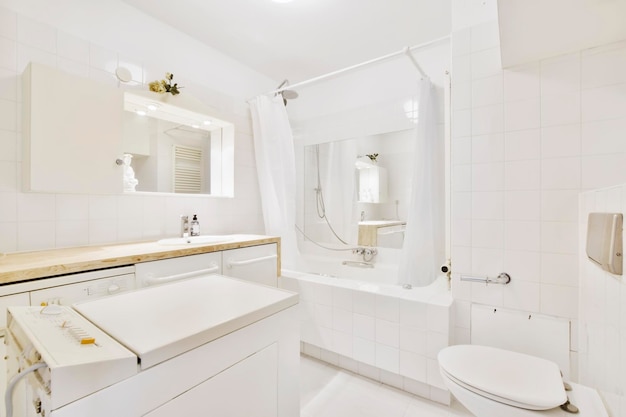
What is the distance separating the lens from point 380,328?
1813 millimetres

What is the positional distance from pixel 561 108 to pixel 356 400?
1936mm

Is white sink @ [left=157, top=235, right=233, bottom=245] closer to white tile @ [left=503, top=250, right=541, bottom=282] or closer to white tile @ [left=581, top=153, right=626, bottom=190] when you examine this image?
white tile @ [left=503, top=250, right=541, bottom=282]

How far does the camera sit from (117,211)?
1.96 metres

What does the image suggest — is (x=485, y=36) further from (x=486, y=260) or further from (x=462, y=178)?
(x=486, y=260)

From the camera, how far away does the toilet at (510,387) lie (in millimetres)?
1015

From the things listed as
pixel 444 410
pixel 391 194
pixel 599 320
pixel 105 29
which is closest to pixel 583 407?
pixel 599 320

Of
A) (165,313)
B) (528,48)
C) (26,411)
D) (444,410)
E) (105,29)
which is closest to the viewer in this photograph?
(26,411)

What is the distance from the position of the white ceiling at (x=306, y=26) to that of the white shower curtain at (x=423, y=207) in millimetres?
486

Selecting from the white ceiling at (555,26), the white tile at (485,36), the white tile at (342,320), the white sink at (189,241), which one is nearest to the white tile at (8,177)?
the white sink at (189,241)

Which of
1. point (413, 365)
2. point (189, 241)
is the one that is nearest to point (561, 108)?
point (413, 365)

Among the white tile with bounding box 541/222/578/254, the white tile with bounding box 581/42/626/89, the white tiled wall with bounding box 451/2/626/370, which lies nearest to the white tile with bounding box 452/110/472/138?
the white tiled wall with bounding box 451/2/626/370

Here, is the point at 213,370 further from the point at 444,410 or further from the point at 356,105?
the point at 356,105

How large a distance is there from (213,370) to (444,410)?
5.31 feet

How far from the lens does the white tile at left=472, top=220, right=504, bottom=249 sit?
5.31ft
